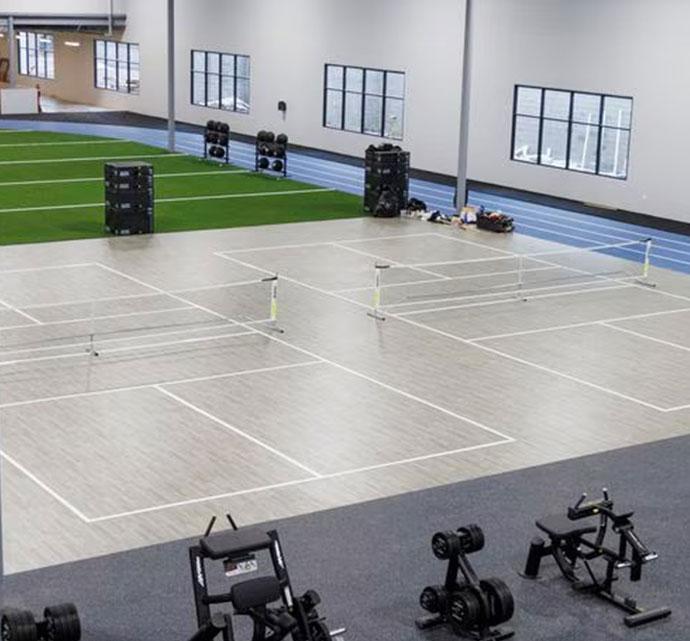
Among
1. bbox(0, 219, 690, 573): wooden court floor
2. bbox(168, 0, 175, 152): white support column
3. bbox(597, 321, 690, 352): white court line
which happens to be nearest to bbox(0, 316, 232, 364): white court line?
bbox(0, 219, 690, 573): wooden court floor

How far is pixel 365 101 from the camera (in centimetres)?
3891

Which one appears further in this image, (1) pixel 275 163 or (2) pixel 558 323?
(1) pixel 275 163

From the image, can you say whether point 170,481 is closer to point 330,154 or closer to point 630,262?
point 630,262

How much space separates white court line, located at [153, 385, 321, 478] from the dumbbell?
3574 mm

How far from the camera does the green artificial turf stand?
28.0 m

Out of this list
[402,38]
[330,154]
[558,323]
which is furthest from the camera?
[330,154]

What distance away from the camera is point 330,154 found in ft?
133

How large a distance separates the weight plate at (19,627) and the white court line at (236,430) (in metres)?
5.09

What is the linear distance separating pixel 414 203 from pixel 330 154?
34.7 feet

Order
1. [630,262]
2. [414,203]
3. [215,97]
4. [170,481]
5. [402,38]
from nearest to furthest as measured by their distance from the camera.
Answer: [170,481] → [630,262] → [414,203] → [402,38] → [215,97]

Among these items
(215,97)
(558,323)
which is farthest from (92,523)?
(215,97)

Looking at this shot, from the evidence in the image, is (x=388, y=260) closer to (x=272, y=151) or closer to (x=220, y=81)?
(x=272, y=151)

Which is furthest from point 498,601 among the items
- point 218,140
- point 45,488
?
point 218,140

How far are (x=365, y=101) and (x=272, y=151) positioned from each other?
4.75 meters
